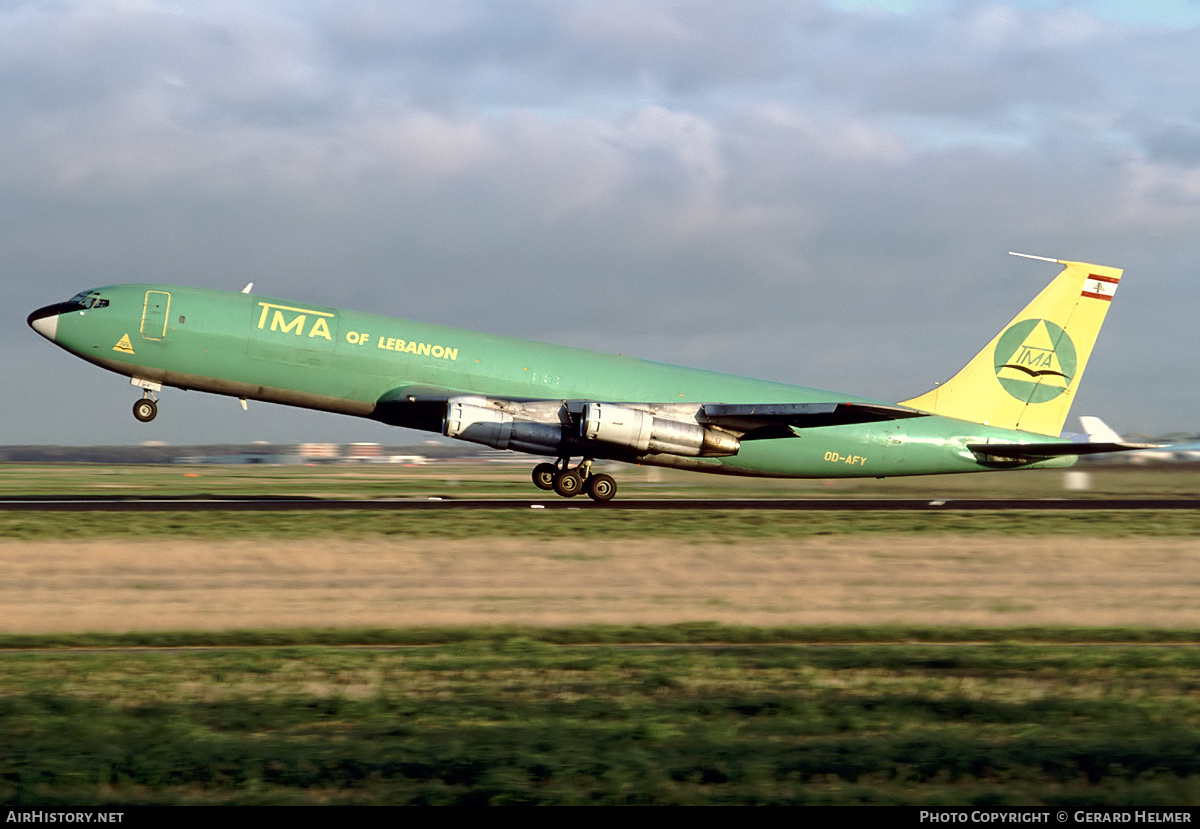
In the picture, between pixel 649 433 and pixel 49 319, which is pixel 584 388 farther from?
pixel 49 319

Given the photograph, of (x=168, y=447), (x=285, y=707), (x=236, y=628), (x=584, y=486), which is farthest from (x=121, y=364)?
(x=168, y=447)

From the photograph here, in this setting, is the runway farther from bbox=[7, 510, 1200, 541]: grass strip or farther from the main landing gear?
bbox=[7, 510, 1200, 541]: grass strip

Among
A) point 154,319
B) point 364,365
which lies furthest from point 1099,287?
point 154,319

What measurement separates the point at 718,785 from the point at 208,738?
4.32 meters

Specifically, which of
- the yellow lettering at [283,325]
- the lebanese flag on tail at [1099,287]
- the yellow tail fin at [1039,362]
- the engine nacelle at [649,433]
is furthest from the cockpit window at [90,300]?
the lebanese flag on tail at [1099,287]

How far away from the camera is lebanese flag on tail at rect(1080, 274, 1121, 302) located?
38719 mm

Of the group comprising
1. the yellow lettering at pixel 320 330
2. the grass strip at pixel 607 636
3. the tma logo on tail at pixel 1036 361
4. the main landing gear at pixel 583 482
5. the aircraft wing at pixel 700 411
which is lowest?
the grass strip at pixel 607 636

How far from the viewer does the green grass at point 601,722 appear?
8.23 meters

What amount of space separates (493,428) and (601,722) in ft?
76.6

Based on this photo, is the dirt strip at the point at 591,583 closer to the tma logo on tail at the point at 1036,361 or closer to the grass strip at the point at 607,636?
the grass strip at the point at 607,636

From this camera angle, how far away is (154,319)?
→ 106 feet

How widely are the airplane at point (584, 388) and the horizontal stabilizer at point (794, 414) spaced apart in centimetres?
7

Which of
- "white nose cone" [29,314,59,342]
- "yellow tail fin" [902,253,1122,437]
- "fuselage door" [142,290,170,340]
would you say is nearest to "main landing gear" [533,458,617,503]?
"yellow tail fin" [902,253,1122,437]

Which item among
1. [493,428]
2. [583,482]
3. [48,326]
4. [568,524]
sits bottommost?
[568,524]
